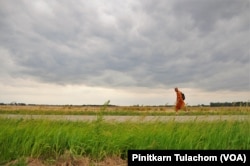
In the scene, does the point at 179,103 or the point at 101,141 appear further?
the point at 179,103

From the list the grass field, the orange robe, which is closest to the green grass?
the grass field

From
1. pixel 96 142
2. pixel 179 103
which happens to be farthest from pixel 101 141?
pixel 179 103

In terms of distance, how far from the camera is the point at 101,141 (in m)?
6.61

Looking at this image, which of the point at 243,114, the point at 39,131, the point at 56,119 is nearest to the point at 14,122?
the point at 56,119

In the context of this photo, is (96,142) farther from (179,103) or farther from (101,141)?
(179,103)

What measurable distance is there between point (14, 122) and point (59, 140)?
2.57 m

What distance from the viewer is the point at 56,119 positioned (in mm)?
9406

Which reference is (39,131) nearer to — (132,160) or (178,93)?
(132,160)

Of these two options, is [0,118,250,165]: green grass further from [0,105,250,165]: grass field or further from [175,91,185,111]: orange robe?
[175,91,185,111]: orange robe

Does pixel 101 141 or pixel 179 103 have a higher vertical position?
pixel 179 103

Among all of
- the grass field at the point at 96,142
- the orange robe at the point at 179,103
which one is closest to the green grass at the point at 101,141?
the grass field at the point at 96,142

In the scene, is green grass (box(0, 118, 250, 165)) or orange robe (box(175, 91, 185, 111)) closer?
green grass (box(0, 118, 250, 165))

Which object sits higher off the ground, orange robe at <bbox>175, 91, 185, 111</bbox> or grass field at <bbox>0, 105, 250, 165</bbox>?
orange robe at <bbox>175, 91, 185, 111</bbox>

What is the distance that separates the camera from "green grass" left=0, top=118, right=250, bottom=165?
642cm
